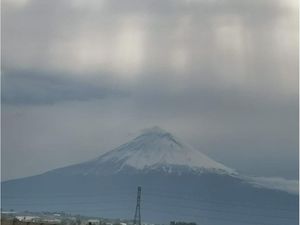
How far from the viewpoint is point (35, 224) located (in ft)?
169

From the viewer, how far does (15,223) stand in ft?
170

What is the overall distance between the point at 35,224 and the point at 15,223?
159cm
